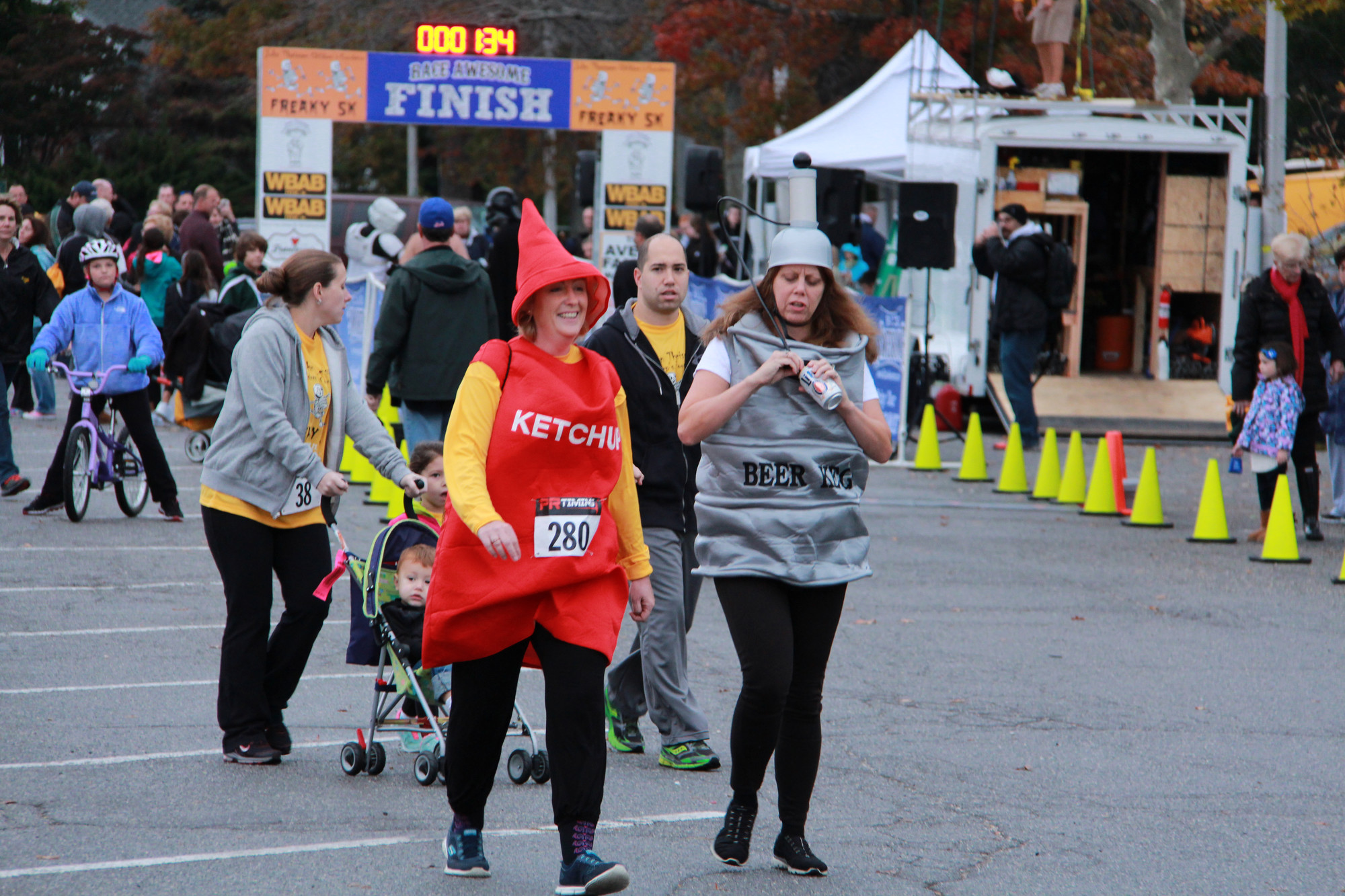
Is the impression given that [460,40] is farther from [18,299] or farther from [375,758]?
[375,758]

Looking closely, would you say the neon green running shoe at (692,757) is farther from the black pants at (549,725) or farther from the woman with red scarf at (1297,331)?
the woman with red scarf at (1297,331)

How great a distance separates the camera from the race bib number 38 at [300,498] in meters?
6.08

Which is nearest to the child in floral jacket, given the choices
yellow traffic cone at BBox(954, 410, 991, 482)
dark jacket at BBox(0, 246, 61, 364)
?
yellow traffic cone at BBox(954, 410, 991, 482)

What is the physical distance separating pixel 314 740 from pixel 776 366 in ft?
9.16

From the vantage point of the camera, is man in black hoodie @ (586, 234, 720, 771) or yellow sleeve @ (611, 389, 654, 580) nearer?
yellow sleeve @ (611, 389, 654, 580)

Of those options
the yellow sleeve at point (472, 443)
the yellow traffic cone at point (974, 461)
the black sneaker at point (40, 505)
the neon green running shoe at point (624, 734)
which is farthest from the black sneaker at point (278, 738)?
the yellow traffic cone at point (974, 461)

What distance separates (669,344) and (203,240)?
13041mm

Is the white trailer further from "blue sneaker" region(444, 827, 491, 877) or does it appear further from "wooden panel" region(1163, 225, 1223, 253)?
"blue sneaker" region(444, 827, 491, 877)

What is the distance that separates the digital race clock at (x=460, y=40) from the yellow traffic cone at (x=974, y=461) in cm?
893

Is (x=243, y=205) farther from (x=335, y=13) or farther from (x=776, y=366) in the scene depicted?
(x=776, y=366)

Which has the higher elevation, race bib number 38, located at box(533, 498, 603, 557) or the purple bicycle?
race bib number 38, located at box(533, 498, 603, 557)

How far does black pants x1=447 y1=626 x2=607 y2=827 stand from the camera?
4.60 metres

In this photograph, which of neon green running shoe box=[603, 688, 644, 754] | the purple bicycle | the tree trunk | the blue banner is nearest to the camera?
neon green running shoe box=[603, 688, 644, 754]

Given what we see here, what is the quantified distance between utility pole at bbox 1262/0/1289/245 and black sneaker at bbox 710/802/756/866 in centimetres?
1564
